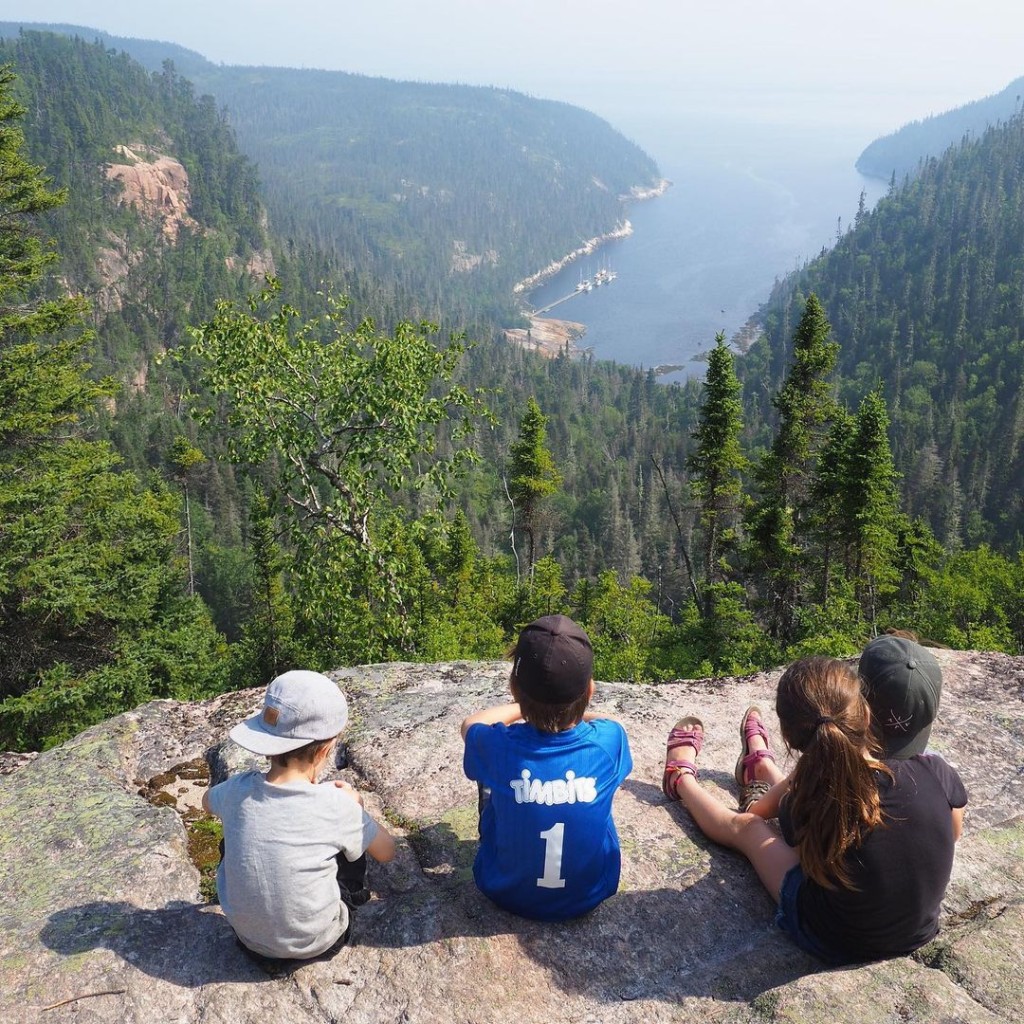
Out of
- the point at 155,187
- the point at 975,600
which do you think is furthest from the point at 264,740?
the point at 155,187

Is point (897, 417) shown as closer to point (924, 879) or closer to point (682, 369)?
point (682, 369)

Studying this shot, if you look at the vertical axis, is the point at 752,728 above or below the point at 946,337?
above

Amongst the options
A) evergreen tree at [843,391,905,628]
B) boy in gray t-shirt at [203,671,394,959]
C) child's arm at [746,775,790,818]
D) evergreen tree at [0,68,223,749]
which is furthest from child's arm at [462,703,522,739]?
evergreen tree at [843,391,905,628]

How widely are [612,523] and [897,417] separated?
192ft

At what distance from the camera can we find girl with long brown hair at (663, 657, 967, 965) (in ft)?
11.6

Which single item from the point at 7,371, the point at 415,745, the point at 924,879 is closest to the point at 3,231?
the point at 7,371

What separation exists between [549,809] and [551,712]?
518mm

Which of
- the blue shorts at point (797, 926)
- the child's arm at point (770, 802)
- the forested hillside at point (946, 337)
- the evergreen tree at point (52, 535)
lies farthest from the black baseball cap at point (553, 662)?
the forested hillside at point (946, 337)

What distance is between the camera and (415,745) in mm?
6438

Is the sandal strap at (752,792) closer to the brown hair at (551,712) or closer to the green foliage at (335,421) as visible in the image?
the brown hair at (551,712)

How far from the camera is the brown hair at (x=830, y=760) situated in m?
3.52

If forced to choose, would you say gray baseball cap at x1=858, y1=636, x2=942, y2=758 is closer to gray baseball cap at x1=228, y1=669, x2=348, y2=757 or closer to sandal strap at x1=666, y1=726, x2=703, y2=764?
sandal strap at x1=666, y1=726, x2=703, y2=764

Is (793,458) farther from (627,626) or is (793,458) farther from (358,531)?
(358,531)

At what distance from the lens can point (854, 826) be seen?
3.62 m
